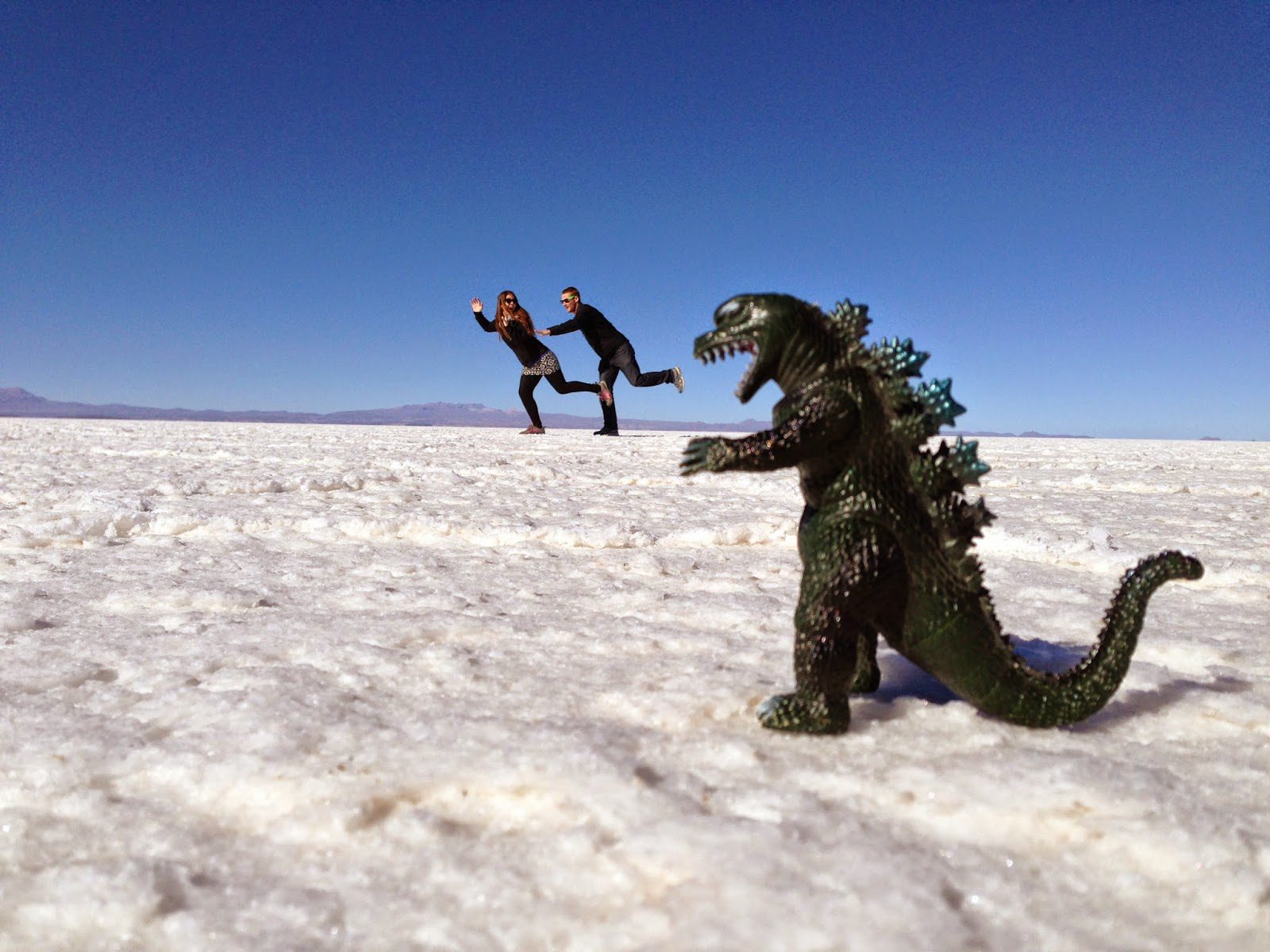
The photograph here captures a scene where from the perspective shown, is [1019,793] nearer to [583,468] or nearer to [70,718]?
[70,718]

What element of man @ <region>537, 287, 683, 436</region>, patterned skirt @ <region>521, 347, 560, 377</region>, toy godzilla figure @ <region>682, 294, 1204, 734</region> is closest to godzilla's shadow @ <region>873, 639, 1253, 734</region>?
toy godzilla figure @ <region>682, 294, 1204, 734</region>

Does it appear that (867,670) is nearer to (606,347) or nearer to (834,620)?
(834,620)

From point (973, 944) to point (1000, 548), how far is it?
8.74 feet

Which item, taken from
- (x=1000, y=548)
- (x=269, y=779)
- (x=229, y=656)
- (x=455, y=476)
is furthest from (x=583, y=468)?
(x=269, y=779)

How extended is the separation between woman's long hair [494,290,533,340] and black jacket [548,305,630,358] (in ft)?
2.01

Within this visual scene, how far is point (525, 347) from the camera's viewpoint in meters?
11.8

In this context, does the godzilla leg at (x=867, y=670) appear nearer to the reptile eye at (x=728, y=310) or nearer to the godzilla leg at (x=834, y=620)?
the godzilla leg at (x=834, y=620)

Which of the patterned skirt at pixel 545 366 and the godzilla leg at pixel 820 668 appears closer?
the godzilla leg at pixel 820 668

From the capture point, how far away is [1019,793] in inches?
45.2

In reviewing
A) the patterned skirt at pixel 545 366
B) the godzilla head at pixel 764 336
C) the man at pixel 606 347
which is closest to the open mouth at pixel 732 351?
the godzilla head at pixel 764 336

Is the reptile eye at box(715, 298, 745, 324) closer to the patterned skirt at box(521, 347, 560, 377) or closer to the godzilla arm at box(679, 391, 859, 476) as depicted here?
the godzilla arm at box(679, 391, 859, 476)

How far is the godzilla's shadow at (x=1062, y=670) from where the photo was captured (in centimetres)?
152

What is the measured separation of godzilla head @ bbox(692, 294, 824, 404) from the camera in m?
1.44

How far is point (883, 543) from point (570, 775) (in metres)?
0.65
